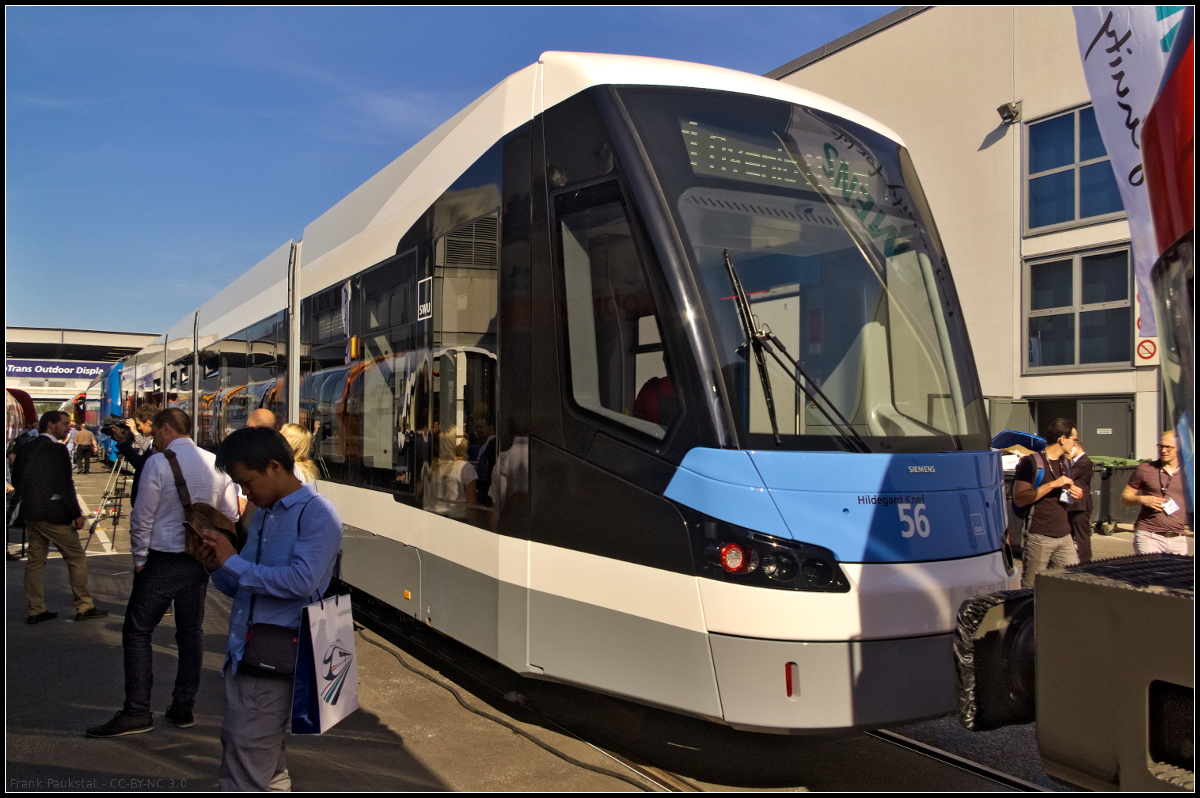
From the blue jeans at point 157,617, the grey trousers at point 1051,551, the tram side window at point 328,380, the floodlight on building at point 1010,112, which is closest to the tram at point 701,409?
the blue jeans at point 157,617

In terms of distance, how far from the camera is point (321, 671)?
3367 mm

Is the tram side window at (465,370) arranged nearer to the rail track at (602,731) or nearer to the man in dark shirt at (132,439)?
the rail track at (602,731)

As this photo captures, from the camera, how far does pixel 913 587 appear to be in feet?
13.2

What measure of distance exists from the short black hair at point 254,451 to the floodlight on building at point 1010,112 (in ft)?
62.1

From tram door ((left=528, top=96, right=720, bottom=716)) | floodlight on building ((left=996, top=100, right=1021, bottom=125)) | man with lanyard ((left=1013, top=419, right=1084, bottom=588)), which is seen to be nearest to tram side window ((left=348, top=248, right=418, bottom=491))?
tram door ((left=528, top=96, right=720, bottom=716))

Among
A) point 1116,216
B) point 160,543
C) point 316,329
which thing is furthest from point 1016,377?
point 160,543

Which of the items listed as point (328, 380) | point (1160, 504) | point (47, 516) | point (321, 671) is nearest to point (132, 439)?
point (47, 516)

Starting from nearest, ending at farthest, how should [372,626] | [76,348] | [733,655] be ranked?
[733,655]
[372,626]
[76,348]

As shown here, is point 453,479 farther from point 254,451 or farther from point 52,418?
point 52,418

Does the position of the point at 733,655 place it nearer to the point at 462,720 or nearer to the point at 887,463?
the point at 887,463

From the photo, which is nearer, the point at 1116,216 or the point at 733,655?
the point at 733,655

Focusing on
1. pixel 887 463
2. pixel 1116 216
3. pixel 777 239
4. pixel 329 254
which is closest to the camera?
pixel 887 463

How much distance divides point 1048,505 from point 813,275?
13.8ft

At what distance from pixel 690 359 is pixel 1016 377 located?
56.2 feet
